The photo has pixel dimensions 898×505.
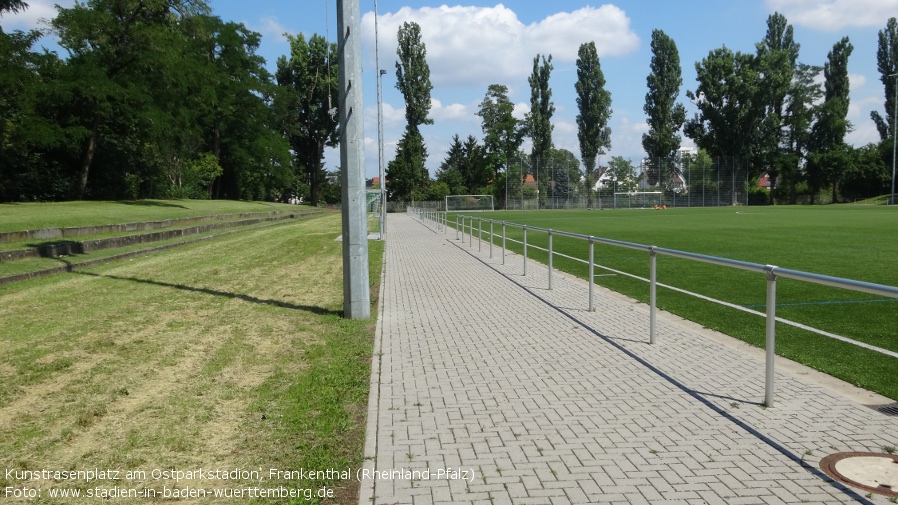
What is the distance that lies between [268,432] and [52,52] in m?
41.1

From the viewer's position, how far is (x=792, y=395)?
532cm

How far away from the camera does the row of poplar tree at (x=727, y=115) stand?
8300cm

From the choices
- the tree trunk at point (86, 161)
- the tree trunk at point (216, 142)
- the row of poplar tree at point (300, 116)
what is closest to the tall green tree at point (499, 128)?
the row of poplar tree at point (300, 116)

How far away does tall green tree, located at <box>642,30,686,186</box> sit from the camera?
274ft

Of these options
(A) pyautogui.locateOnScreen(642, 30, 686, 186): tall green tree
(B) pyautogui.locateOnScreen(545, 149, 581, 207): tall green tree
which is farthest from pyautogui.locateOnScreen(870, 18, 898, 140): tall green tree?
(B) pyautogui.locateOnScreen(545, 149, 581, 207): tall green tree

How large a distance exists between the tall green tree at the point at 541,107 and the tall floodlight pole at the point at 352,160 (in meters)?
79.7

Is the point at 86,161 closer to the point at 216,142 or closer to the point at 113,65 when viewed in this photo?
the point at 113,65

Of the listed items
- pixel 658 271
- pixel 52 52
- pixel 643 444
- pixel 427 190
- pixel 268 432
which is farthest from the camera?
pixel 427 190

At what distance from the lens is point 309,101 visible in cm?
8681

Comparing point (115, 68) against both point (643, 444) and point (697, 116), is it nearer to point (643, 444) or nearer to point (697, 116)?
point (643, 444)

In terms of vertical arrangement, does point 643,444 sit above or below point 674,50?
below

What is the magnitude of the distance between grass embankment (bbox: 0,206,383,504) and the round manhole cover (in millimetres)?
2697

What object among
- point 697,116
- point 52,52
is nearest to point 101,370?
point 52,52

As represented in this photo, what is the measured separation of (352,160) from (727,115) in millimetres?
87102
